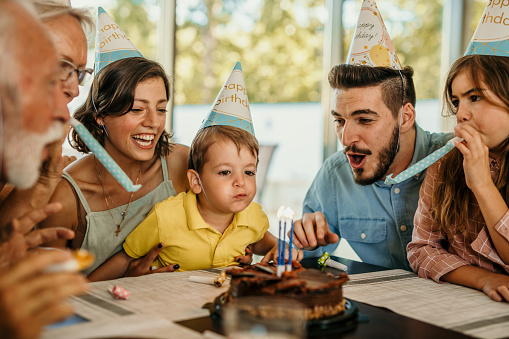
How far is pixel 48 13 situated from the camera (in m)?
1.66

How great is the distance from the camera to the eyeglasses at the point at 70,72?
5.55 ft

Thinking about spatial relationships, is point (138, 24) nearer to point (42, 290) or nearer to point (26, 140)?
point (26, 140)

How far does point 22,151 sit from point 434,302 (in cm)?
109

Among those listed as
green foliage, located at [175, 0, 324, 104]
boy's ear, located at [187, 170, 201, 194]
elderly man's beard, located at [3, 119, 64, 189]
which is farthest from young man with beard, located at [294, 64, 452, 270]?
green foliage, located at [175, 0, 324, 104]

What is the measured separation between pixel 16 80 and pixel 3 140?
0.41ft

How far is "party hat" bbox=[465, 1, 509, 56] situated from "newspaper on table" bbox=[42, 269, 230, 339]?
124 cm

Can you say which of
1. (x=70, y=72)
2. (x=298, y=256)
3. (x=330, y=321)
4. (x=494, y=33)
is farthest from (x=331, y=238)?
(x=70, y=72)

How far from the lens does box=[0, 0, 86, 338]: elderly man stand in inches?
32.6

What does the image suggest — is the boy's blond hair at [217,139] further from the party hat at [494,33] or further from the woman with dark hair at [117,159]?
the party hat at [494,33]

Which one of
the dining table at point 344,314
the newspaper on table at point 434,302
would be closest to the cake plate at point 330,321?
Result: the dining table at point 344,314

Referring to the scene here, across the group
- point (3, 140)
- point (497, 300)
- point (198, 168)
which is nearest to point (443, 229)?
point (497, 300)

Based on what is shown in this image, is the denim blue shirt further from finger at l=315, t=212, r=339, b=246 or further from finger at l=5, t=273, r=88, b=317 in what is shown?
A: finger at l=5, t=273, r=88, b=317

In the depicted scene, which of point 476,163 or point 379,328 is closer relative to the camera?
point 379,328

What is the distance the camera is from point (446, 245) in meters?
1.84
